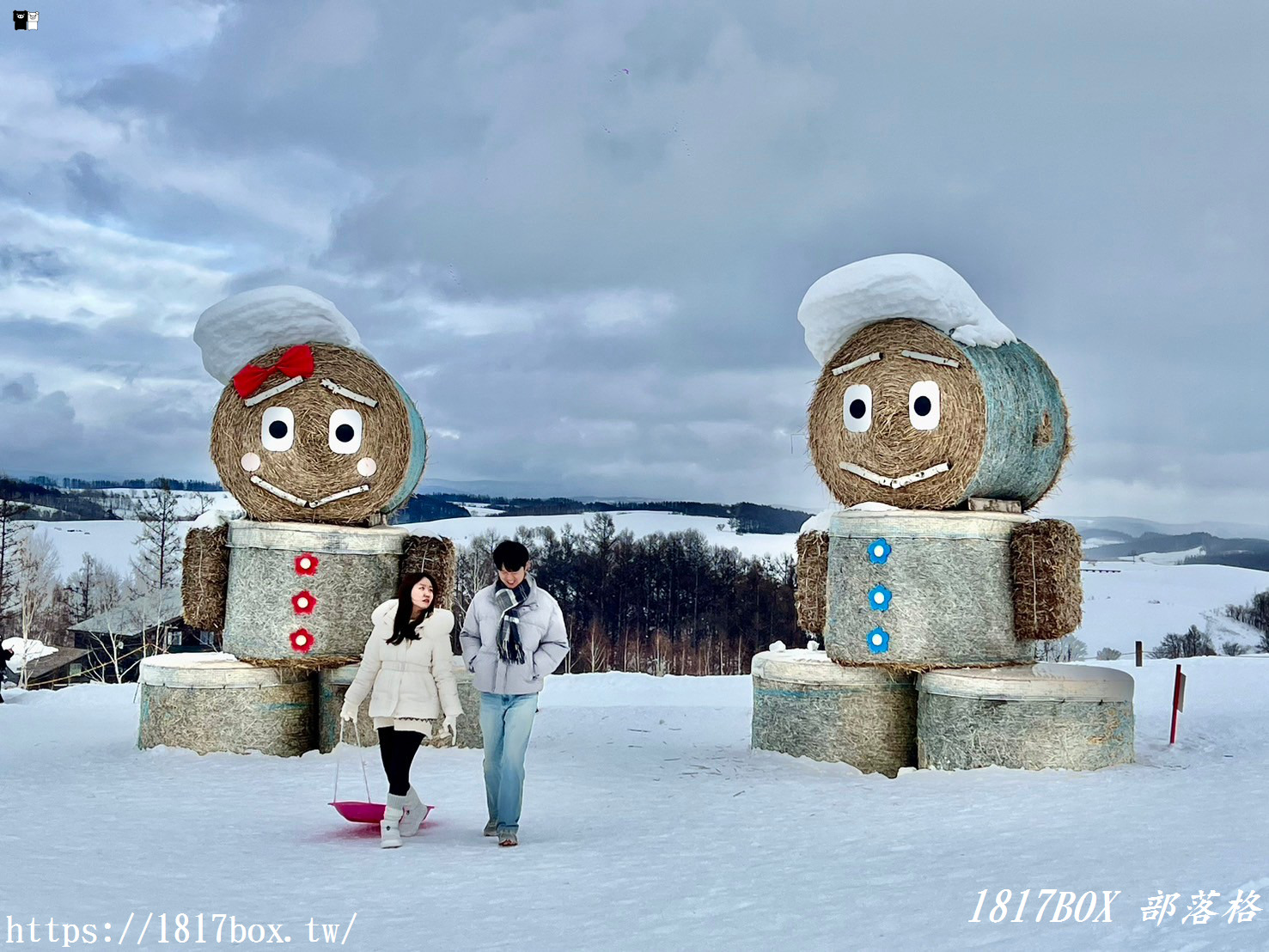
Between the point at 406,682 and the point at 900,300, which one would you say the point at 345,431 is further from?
the point at 900,300

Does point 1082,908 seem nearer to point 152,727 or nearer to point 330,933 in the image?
point 330,933

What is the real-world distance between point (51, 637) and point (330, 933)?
32939mm

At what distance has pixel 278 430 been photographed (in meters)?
9.04

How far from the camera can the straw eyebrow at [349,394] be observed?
9.05 meters

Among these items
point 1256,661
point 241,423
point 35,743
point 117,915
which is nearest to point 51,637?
point 35,743

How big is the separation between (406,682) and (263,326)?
441 centimetres

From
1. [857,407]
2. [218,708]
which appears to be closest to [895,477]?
[857,407]

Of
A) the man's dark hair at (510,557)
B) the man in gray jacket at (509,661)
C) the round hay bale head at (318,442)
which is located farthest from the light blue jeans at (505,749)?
the round hay bale head at (318,442)

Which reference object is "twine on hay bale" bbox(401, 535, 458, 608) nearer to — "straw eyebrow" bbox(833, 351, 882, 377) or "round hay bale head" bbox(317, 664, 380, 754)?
"round hay bale head" bbox(317, 664, 380, 754)

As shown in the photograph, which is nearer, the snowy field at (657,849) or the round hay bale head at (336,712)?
the snowy field at (657,849)

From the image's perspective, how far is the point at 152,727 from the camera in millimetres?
8969

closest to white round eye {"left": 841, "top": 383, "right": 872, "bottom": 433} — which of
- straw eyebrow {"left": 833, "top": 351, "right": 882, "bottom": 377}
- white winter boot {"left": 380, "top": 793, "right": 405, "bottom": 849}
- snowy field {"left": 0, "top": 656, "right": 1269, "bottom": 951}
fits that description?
straw eyebrow {"left": 833, "top": 351, "right": 882, "bottom": 377}

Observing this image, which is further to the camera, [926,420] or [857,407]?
[857,407]

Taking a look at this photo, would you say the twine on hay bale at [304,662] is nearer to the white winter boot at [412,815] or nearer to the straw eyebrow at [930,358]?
the white winter boot at [412,815]
